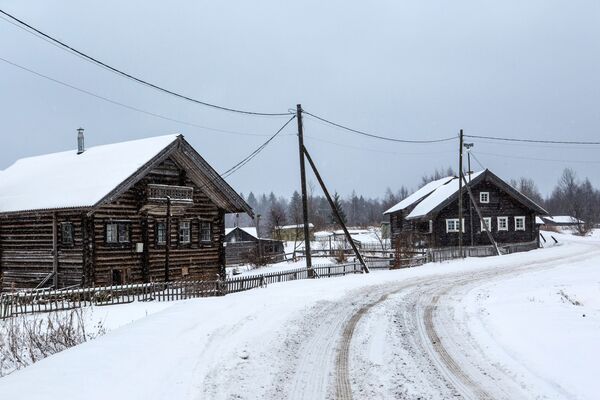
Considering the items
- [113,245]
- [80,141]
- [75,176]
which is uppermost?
[80,141]

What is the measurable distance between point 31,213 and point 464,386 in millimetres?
23433

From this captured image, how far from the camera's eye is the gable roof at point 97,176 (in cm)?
2323

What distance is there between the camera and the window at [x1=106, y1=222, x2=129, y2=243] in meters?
24.6

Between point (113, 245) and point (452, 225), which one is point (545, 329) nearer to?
point (113, 245)

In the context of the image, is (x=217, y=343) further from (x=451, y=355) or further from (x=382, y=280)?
(x=382, y=280)

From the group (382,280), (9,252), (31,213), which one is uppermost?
(31,213)

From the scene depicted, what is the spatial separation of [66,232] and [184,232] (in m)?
6.13

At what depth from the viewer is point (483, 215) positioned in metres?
50.4

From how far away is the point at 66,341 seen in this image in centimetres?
1109

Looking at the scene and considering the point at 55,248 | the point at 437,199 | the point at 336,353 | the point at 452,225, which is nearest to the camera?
the point at 336,353

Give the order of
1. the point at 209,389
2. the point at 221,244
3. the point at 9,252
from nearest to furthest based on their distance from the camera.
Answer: the point at 209,389 → the point at 9,252 → the point at 221,244

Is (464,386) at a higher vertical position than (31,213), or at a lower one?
lower

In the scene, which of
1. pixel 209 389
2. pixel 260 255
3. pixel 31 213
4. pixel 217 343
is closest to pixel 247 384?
pixel 209 389

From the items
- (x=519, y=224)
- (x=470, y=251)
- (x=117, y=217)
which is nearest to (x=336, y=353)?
(x=117, y=217)
